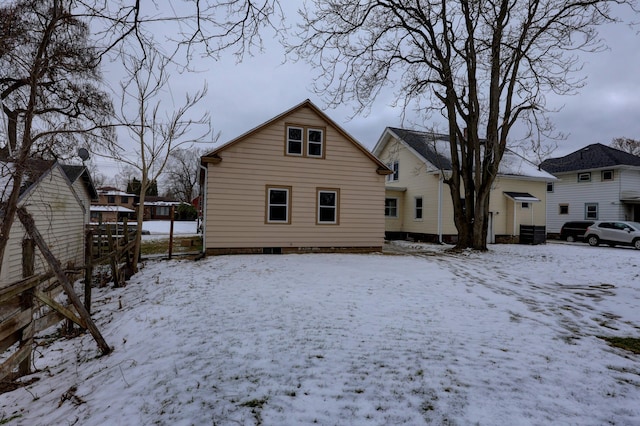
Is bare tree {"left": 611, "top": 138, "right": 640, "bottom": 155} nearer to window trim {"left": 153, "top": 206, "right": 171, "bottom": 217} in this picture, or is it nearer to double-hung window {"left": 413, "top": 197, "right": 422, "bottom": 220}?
double-hung window {"left": 413, "top": 197, "right": 422, "bottom": 220}

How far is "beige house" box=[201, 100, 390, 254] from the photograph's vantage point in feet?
40.9

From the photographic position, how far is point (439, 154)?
1998 cm

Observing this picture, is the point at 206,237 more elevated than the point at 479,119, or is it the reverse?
the point at 479,119

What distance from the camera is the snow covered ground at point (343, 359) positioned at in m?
2.90

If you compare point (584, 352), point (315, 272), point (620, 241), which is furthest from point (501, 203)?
point (584, 352)

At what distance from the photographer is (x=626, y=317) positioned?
559 centimetres

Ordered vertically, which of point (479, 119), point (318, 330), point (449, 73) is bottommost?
point (318, 330)

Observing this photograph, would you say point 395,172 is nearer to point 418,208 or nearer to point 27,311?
point 418,208

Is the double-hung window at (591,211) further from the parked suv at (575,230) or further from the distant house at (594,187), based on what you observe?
the parked suv at (575,230)

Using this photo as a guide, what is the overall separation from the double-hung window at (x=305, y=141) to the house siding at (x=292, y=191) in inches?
7.6

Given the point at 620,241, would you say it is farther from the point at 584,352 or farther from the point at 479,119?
the point at 584,352

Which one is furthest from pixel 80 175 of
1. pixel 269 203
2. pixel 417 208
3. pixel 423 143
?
pixel 423 143

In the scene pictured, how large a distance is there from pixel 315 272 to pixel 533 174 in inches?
704

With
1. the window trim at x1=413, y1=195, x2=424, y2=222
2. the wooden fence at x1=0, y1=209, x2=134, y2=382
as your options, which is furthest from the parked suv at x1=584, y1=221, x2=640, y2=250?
the wooden fence at x1=0, y1=209, x2=134, y2=382
